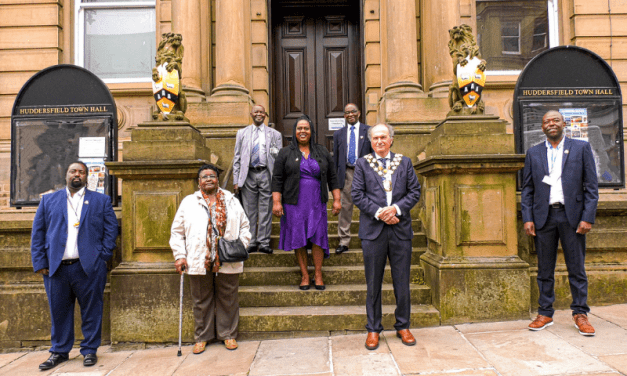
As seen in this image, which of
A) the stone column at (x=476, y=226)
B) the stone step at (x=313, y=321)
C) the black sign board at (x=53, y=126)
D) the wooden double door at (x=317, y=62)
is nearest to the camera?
the stone step at (x=313, y=321)

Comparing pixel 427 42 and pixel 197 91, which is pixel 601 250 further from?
pixel 197 91

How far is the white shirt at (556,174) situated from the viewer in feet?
14.4

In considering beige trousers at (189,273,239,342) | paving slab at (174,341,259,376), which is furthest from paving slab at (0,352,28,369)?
beige trousers at (189,273,239,342)

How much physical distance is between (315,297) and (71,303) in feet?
8.39

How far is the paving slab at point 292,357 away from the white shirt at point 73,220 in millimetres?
2104

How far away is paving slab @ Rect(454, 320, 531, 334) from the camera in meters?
4.53

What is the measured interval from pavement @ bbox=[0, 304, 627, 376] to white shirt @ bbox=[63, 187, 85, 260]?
1114 mm

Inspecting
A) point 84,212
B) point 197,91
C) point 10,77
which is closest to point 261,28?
point 197,91

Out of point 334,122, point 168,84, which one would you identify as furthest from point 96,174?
point 334,122

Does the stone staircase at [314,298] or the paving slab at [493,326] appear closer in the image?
the paving slab at [493,326]

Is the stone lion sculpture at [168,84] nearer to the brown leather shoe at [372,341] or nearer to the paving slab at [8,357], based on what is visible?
the paving slab at [8,357]

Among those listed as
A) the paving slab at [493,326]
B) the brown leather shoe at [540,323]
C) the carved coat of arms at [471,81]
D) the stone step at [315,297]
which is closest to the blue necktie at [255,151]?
the stone step at [315,297]

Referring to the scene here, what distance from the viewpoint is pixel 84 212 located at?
443 centimetres

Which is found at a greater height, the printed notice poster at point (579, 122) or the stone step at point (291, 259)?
the printed notice poster at point (579, 122)
